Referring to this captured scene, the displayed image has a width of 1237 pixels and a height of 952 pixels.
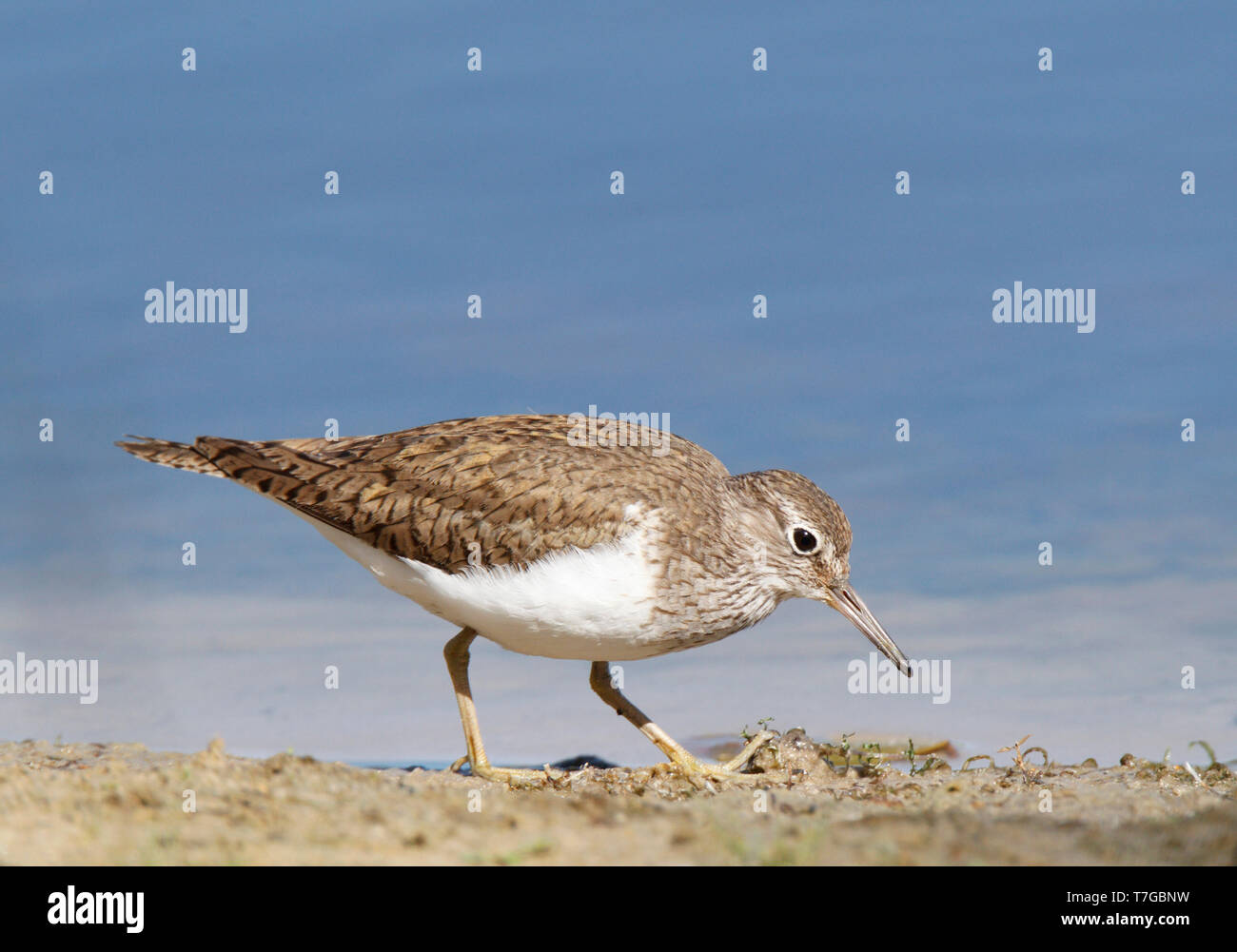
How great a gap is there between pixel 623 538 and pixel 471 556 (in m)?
1.17

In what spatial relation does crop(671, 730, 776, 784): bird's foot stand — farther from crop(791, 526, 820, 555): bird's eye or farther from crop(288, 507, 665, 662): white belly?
crop(791, 526, 820, 555): bird's eye

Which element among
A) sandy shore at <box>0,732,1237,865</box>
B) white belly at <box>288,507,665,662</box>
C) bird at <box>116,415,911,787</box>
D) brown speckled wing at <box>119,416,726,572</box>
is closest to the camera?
sandy shore at <box>0,732,1237,865</box>

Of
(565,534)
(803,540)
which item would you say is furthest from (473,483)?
(803,540)

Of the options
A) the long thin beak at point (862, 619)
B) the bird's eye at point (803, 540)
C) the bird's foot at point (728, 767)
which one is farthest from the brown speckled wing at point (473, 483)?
the bird's foot at point (728, 767)

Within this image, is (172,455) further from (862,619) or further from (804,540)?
(862,619)

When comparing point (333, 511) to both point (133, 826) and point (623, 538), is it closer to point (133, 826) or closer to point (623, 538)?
point (623, 538)

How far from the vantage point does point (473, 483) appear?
349 inches

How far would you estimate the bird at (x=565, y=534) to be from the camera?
8.43 m

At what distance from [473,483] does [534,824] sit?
3831 millimetres

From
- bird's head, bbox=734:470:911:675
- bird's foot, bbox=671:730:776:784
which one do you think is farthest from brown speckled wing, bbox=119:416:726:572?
bird's foot, bbox=671:730:776:784

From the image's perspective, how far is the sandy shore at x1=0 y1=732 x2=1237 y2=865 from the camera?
4973 mm
